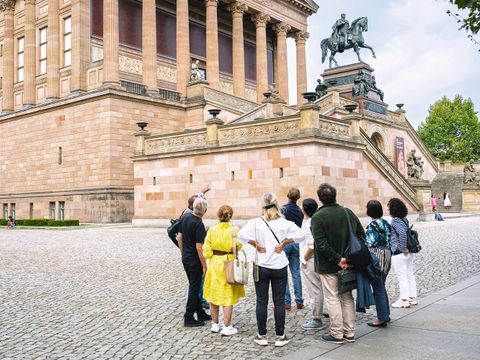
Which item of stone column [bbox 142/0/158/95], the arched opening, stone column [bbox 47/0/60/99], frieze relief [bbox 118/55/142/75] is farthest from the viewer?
the arched opening

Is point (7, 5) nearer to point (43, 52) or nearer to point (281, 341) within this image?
point (43, 52)

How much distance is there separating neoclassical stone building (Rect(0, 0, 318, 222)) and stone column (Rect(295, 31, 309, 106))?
6175 mm

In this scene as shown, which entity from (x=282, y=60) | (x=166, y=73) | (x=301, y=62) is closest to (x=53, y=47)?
(x=166, y=73)

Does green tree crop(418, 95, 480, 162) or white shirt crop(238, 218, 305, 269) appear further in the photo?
green tree crop(418, 95, 480, 162)

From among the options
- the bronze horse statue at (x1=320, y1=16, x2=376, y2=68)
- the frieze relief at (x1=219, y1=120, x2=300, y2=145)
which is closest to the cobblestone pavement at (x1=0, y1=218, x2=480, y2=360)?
the frieze relief at (x1=219, y1=120, x2=300, y2=145)

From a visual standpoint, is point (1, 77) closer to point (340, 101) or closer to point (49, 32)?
point (49, 32)

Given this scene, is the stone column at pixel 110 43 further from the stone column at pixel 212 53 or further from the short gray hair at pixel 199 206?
the short gray hair at pixel 199 206

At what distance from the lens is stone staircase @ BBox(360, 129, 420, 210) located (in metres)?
25.3

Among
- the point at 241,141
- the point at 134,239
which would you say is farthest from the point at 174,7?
the point at 134,239

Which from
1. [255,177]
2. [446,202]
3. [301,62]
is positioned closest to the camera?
[255,177]

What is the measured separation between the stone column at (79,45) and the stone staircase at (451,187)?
106 feet

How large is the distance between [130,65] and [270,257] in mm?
35369

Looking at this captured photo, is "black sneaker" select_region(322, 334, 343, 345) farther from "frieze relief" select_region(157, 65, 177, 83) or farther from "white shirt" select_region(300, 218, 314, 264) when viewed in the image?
"frieze relief" select_region(157, 65, 177, 83)

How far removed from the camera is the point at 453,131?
3179 inches
